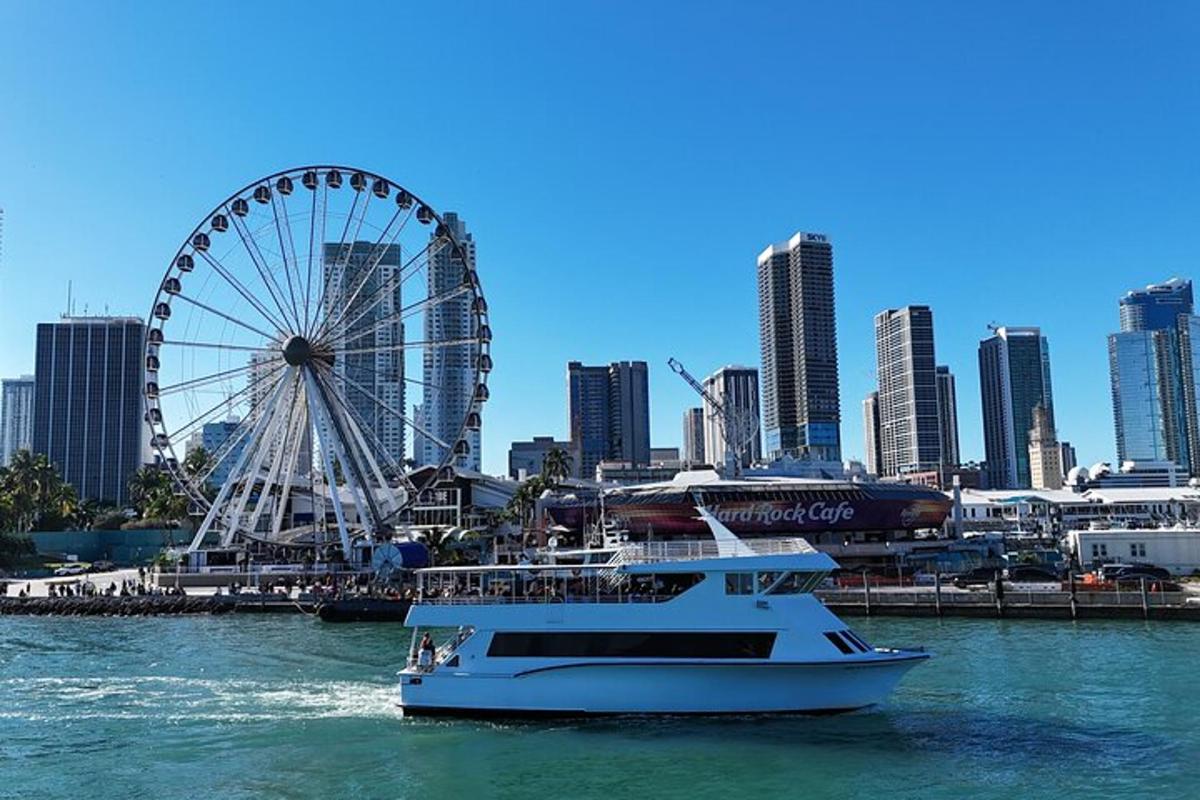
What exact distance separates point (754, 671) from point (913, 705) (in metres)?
5.39

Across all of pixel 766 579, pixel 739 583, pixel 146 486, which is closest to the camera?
pixel 739 583

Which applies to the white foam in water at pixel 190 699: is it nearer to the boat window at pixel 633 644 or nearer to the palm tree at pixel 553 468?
the boat window at pixel 633 644

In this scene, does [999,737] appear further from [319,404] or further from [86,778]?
[319,404]

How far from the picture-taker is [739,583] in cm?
2834

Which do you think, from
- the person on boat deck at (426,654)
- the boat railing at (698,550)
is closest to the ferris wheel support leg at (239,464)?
the person on boat deck at (426,654)

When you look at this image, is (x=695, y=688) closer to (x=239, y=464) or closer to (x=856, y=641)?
(x=856, y=641)

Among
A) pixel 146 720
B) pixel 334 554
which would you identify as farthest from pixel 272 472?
pixel 146 720

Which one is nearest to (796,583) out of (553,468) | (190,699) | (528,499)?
(190,699)

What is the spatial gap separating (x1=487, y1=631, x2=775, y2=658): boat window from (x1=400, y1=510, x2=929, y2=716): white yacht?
3 centimetres

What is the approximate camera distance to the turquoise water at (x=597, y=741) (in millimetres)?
22906

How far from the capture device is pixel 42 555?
105625 mm

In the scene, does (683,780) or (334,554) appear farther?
(334,554)

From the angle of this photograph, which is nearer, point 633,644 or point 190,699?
point 633,644

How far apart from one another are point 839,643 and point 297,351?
149 ft
